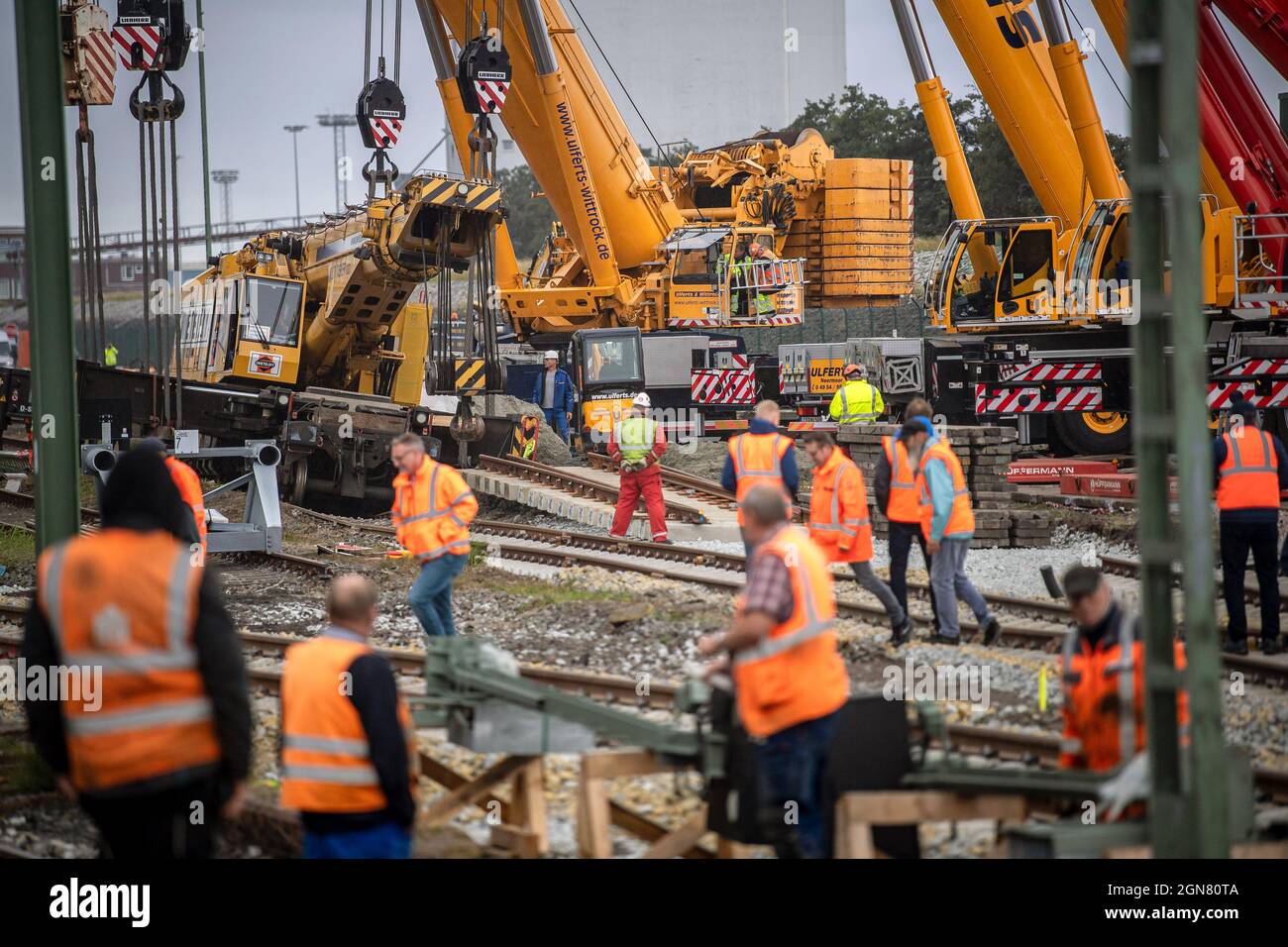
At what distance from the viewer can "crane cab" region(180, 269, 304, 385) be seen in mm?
19594

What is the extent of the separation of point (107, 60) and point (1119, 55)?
12.1m

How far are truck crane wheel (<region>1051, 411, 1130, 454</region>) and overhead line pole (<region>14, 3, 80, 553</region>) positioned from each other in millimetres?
15754

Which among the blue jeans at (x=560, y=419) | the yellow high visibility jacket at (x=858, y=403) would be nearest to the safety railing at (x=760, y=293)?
the blue jeans at (x=560, y=419)

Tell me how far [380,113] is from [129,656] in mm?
14104

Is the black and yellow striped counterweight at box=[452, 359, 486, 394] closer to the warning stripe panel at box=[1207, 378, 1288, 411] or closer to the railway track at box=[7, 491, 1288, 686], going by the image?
the railway track at box=[7, 491, 1288, 686]

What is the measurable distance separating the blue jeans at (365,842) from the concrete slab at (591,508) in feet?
37.0

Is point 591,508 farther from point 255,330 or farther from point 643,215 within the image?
point 643,215

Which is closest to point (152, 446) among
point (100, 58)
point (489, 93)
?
point (100, 58)

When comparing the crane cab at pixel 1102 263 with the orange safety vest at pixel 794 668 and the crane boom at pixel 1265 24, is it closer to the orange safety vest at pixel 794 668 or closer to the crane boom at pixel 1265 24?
the crane boom at pixel 1265 24

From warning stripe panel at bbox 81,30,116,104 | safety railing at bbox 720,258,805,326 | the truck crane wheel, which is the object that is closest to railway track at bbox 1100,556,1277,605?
the truck crane wheel

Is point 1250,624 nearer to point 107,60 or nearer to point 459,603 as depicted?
point 459,603

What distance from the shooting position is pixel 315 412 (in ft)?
62.1

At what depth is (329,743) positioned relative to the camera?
471 cm
